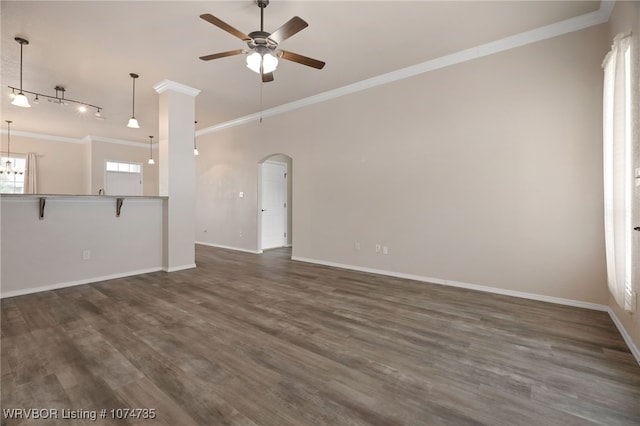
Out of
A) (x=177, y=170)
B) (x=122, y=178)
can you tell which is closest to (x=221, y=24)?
(x=177, y=170)

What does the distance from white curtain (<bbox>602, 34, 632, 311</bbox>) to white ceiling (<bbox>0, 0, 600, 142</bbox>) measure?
103 centimetres

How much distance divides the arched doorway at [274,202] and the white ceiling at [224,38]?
78.7 inches

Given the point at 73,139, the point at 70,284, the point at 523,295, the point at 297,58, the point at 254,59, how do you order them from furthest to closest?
1. the point at 73,139
2. the point at 70,284
3. the point at 523,295
4. the point at 297,58
5. the point at 254,59

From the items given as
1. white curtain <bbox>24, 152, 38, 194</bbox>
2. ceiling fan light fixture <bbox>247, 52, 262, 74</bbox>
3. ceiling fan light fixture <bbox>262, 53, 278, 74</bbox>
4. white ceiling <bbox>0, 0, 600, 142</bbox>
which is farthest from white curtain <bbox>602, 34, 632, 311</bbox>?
white curtain <bbox>24, 152, 38, 194</bbox>

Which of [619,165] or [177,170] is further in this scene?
[177,170]

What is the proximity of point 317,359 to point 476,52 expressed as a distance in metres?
4.09

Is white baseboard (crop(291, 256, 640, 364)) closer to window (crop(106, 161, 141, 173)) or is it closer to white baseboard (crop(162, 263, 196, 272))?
white baseboard (crop(162, 263, 196, 272))

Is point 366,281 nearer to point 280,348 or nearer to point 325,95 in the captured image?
point 280,348

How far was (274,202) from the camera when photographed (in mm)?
7074

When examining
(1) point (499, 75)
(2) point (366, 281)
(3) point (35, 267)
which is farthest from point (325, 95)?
(3) point (35, 267)

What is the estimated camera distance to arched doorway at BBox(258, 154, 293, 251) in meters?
6.62

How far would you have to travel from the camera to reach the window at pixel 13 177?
738cm

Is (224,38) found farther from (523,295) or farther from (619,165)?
(523,295)

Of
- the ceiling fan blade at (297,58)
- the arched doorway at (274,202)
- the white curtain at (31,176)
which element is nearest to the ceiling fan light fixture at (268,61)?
the ceiling fan blade at (297,58)
